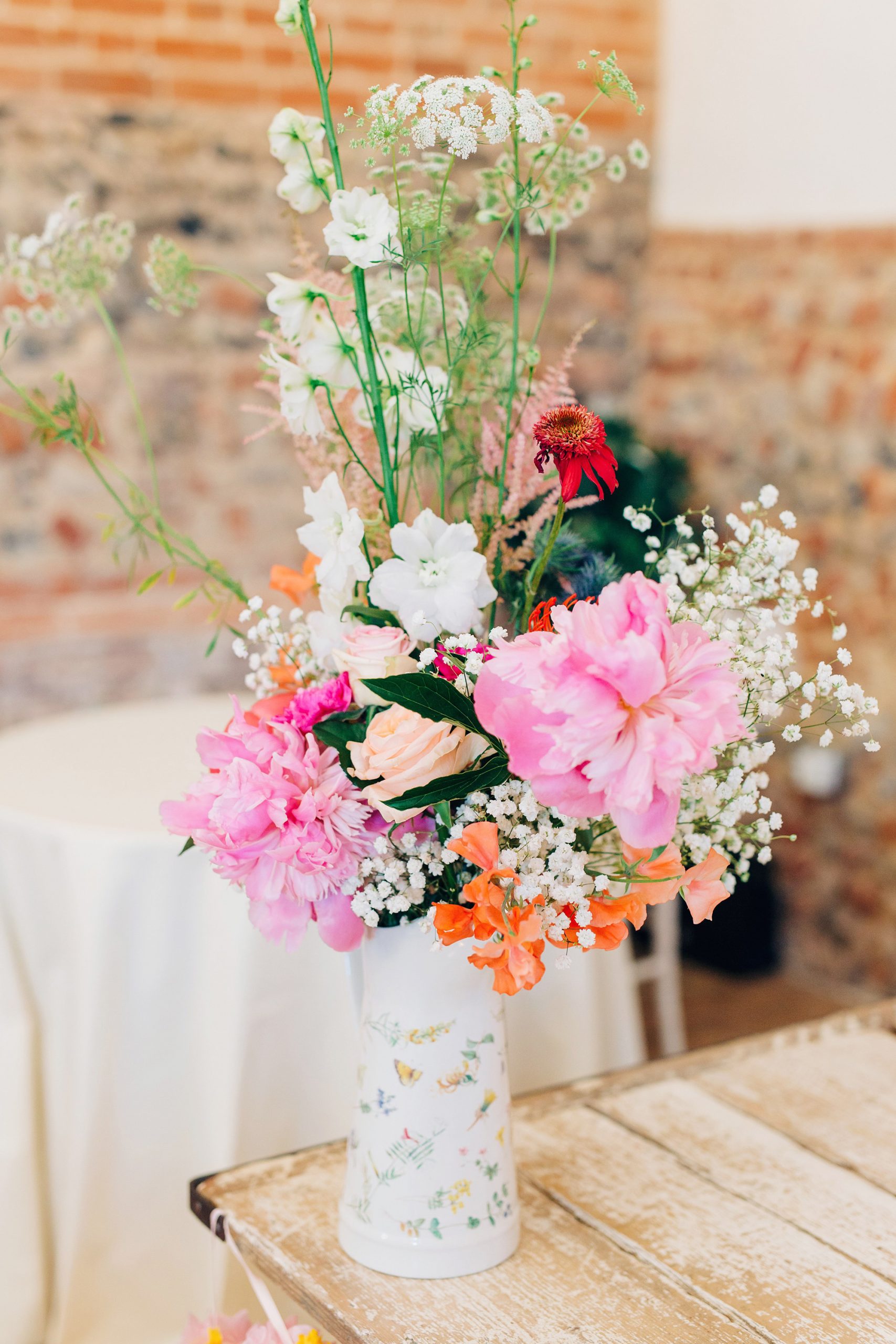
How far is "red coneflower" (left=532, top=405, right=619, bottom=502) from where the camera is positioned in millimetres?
897

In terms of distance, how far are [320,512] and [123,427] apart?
2.36 meters

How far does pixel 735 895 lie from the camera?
11.1 feet

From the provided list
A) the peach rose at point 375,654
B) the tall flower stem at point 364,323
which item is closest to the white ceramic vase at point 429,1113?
the peach rose at point 375,654

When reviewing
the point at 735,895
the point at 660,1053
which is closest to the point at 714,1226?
the point at 660,1053

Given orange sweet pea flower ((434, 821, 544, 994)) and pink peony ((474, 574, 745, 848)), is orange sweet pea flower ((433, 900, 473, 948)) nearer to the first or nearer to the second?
orange sweet pea flower ((434, 821, 544, 994))

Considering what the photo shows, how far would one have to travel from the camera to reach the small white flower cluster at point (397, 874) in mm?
961

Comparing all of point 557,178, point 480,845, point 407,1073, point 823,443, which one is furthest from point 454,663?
point 823,443

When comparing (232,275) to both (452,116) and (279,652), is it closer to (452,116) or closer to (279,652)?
(452,116)

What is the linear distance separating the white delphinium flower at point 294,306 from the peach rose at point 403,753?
0.95 feet

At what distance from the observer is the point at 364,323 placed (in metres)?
0.97

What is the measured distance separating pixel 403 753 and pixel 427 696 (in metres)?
0.04

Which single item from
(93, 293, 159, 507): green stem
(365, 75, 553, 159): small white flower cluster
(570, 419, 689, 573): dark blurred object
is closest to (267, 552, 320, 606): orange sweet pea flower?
(93, 293, 159, 507): green stem

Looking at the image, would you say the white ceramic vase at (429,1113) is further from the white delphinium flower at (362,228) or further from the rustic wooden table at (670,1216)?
the white delphinium flower at (362,228)

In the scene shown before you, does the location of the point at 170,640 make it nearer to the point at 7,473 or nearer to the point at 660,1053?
the point at 7,473
